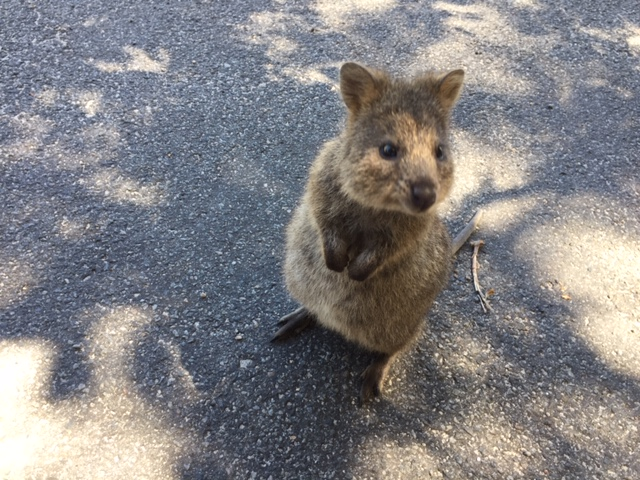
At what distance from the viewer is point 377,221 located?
2434 mm

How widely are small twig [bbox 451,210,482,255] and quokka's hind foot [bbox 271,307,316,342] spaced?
1.06 meters

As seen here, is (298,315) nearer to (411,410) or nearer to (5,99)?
(411,410)

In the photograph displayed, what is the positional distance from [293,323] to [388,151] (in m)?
1.24

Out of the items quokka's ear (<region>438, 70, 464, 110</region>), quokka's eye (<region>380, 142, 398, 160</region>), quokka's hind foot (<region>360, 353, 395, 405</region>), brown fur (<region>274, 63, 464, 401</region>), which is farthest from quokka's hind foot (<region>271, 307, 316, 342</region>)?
quokka's ear (<region>438, 70, 464, 110</region>)

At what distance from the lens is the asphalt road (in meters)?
2.65

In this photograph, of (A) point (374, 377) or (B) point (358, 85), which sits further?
(A) point (374, 377)

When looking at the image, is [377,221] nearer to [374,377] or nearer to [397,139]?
[397,139]

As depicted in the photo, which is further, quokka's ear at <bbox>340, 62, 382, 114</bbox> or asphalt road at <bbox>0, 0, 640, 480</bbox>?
asphalt road at <bbox>0, 0, 640, 480</bbox>

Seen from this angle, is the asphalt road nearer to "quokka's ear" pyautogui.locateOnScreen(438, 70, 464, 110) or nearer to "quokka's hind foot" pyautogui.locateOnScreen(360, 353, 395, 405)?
"quokka's hind foot" pyautogui.locateOnScreen(360, 353, 395, 405)

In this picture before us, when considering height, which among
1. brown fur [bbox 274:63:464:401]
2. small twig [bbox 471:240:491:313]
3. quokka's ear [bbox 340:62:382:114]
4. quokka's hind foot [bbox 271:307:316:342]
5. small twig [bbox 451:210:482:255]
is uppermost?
quokka's ear [bbox 340:62:382:114]

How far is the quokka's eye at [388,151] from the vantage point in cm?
219

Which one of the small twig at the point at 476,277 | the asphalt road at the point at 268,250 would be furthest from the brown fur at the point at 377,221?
the small twig at the point at 476,277

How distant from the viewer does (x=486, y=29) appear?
530 cm

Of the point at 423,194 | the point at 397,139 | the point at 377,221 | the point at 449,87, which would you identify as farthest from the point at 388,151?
the point at 449,87
